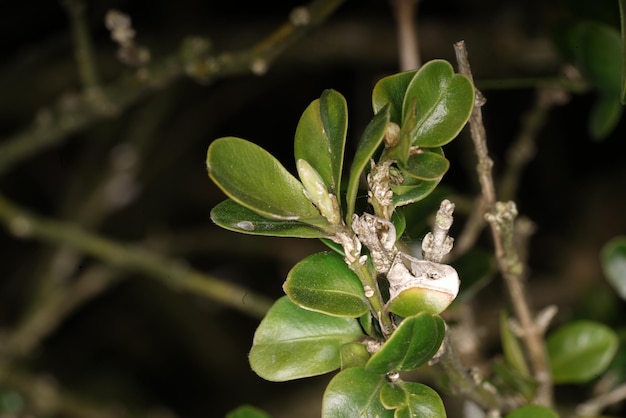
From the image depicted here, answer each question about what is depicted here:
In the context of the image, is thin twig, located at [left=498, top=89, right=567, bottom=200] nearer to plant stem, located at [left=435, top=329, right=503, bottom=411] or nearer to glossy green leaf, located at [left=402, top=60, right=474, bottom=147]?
plant stem, located at [left=435, top=329, right=503, bottom=411]

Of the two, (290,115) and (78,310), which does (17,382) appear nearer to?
(78,310)

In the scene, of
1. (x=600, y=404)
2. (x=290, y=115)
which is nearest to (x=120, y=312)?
(x=290, y=115)

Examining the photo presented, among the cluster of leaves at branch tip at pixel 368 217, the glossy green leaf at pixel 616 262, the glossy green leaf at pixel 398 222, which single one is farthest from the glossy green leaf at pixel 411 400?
the glossy green leaf at pixel 616 262

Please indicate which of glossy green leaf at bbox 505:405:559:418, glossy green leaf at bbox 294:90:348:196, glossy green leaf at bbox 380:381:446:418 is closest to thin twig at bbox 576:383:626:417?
glossy green leaf at bbox 505:405:559:418

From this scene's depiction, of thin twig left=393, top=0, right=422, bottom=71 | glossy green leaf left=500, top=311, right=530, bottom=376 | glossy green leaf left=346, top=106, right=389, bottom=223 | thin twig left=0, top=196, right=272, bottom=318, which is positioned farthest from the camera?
thin twig left=0, top=196, right=272, bottom=318

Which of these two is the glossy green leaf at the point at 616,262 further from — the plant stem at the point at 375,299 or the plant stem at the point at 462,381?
the plant stem at the point at 375,299

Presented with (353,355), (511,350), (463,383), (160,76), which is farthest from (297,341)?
(160,76)
